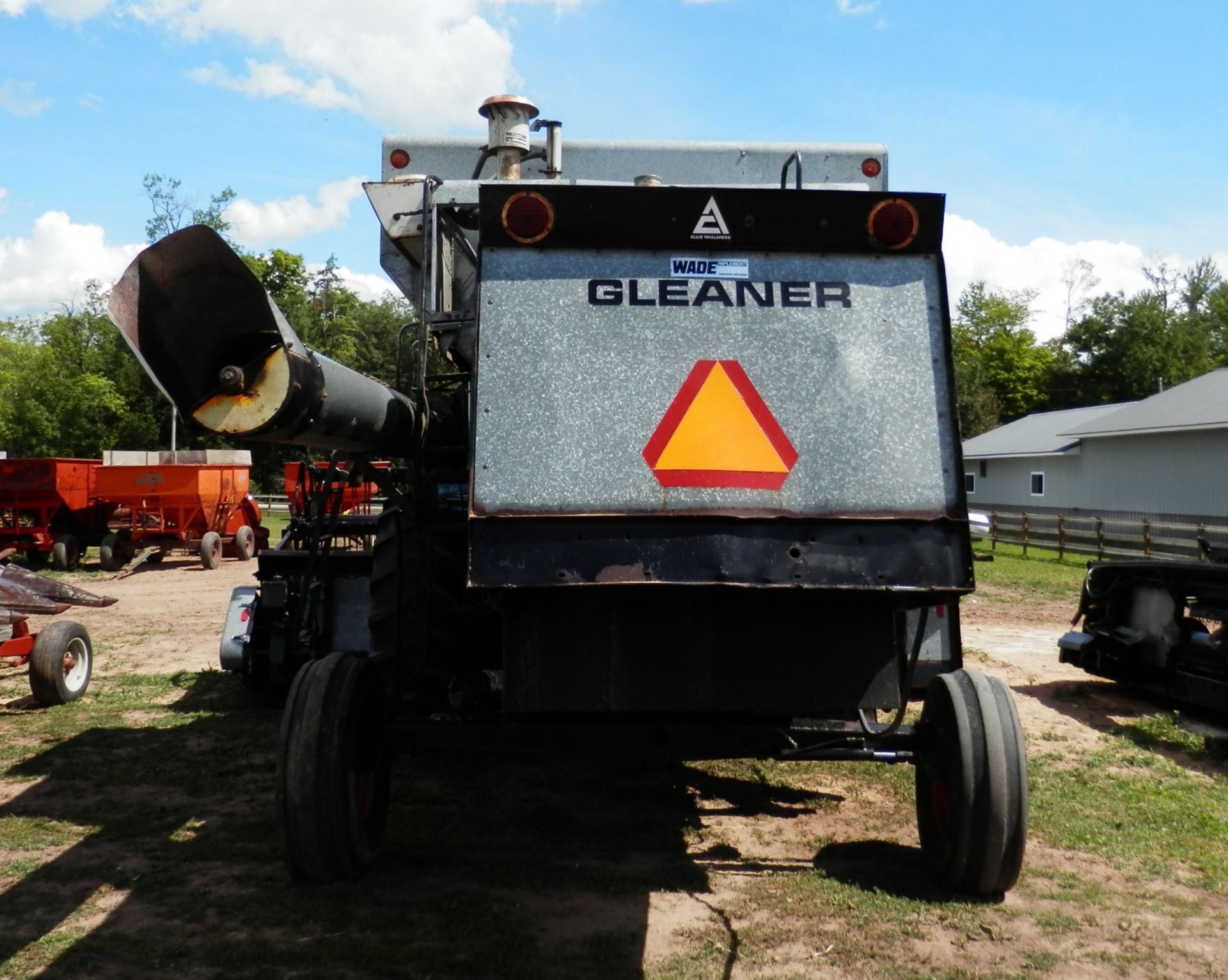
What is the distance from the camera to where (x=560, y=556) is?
390cm

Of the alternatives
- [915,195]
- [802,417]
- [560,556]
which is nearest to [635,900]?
[560,556]

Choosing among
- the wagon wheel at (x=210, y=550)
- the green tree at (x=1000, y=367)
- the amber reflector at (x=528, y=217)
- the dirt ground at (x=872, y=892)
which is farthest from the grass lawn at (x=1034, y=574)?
the green tree at (x=1000, y=367)

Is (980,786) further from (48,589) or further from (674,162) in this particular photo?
(48,589)

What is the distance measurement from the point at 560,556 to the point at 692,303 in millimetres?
1019

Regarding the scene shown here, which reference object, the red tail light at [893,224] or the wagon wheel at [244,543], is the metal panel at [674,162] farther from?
the wagon wheel at [244,543]

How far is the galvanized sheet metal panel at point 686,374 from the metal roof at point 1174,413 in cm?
2556

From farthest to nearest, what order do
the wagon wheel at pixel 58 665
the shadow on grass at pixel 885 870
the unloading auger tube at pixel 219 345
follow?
1. the wagon wheel at pixel 58 665
2. the shadow on grass at pixel 885 870
3. the unloading auger tube at pixel 219 345

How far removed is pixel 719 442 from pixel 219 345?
168cm

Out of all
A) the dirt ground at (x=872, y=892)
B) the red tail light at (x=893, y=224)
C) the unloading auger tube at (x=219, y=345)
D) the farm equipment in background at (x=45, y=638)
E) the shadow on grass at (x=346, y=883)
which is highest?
the red tail light at (x=893, y=224)

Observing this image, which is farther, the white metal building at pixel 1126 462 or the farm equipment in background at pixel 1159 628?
the white metal building at pixel 1126 462

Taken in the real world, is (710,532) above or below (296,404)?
below

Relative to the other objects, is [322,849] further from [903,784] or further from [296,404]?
[903,784]

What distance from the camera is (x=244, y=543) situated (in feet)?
72.0

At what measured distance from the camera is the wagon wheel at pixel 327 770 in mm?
4594
